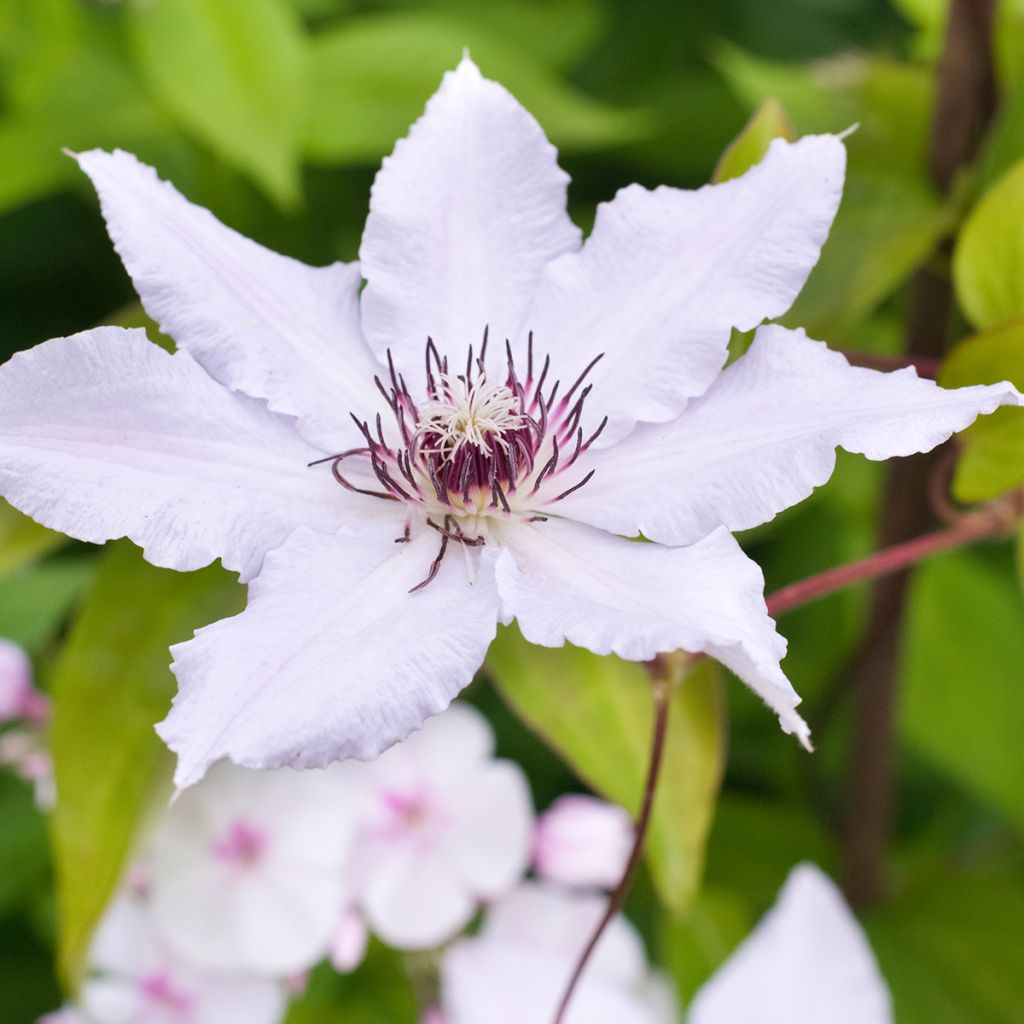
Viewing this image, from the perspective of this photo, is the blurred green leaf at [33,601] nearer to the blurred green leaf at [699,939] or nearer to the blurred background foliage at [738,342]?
the blurred background foliage at [738,342]

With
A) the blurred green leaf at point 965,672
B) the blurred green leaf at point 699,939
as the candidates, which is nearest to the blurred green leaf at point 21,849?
the blurred green leaf at point 699,939

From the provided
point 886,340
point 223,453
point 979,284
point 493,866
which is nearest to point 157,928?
point 493,866

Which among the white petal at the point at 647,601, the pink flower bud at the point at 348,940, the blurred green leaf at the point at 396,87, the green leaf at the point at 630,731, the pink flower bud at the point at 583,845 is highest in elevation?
the white petal at the point at 647,601

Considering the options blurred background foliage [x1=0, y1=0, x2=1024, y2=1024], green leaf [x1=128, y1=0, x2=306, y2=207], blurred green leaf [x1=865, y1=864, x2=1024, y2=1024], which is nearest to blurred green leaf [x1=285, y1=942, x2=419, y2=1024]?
blurred background foliage [x1=0, y1=0, x2=1024, y2=1024]

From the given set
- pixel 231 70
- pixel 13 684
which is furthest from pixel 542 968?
pixel 231 70

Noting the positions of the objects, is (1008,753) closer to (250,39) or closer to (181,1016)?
(181,1016)

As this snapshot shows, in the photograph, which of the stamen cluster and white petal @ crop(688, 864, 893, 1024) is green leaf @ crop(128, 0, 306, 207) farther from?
white petal @ crop(688, 864, 893, 1024)
